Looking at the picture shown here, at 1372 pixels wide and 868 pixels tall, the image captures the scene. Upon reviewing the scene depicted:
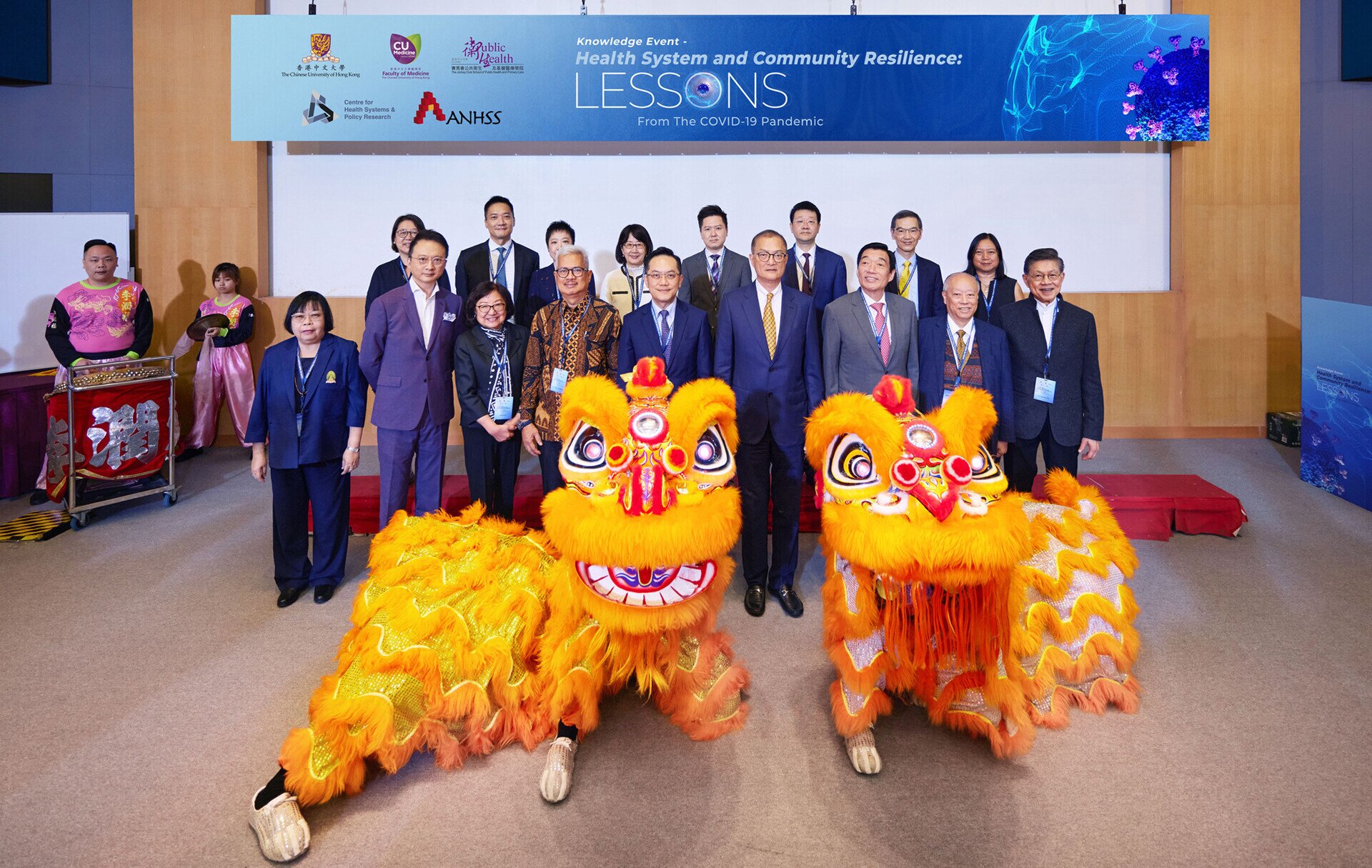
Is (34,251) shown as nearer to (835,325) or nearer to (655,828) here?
(835,325)

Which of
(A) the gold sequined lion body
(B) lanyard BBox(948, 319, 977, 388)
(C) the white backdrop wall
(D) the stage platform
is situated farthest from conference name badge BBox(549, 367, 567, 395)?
(C) the white backdrop wall

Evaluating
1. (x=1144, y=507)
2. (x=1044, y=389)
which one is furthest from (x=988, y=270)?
(x=1144, y=507)

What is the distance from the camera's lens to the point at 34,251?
20.4ft

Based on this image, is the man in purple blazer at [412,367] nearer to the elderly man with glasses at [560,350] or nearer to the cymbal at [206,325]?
the elderly man with glasses at [560,350]

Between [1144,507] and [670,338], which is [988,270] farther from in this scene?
[670,338]

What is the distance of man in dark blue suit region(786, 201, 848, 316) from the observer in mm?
4340

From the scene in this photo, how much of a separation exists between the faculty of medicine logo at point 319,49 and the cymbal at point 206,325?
1.98m

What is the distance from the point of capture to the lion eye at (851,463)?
80.0 inches

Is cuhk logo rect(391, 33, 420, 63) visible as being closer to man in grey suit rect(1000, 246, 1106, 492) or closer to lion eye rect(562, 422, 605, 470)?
man in grey suit rect(1000, 246, 1106, 492)

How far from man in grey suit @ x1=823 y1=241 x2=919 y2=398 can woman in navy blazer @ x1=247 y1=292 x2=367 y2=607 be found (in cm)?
198

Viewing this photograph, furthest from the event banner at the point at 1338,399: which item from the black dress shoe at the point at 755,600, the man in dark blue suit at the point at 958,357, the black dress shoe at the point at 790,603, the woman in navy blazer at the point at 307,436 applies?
the woman in navy blazer at the point at 307,436

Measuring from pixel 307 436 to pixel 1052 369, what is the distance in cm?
321

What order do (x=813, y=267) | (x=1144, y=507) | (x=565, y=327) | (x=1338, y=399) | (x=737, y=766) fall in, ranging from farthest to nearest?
1. (x=1338, y=399)
2. (x=813, y=267)
3. (x=1144, y=507)
4. (x=565, y=327)
5. (x=737, y=766)

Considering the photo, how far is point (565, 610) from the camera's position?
2201 millimetres
